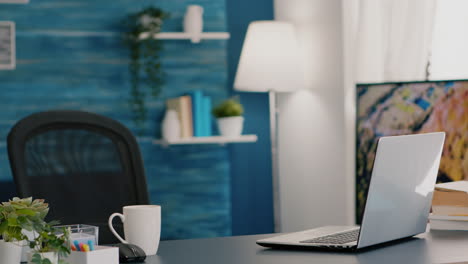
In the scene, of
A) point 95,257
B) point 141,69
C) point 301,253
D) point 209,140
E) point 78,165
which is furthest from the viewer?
point 141,69

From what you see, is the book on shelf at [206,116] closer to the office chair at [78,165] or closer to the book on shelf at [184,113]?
the book on shelf at [184,113]

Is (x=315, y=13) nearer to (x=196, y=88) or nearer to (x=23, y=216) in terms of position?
(x=196, y=88)

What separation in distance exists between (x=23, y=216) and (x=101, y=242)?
917 mm

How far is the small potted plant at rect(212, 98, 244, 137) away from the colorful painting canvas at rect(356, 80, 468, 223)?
114cm

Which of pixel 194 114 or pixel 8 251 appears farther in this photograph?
pixel 194 114

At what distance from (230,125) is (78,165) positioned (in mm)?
1769

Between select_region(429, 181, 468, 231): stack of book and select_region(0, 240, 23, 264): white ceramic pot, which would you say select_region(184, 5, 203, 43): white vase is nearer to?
select_region(429, 181, 468, 231): stack of book

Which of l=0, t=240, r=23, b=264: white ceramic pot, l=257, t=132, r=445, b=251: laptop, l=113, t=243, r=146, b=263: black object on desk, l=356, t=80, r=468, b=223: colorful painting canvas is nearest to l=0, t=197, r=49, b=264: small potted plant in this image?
l=0, t=240, r=23, b=264: white ceramic pot

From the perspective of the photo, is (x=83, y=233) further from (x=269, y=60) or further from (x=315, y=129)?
(x=315, y=129)

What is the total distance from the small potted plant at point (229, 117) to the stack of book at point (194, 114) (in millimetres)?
64

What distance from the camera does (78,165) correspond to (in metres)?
2.39

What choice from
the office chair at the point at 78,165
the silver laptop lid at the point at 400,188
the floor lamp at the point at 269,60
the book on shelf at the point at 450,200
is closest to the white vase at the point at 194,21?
the floor lamp at the point at 269,60

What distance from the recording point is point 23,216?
53.0 inches

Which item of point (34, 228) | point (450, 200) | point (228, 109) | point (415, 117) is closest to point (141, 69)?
point (228, 109)
